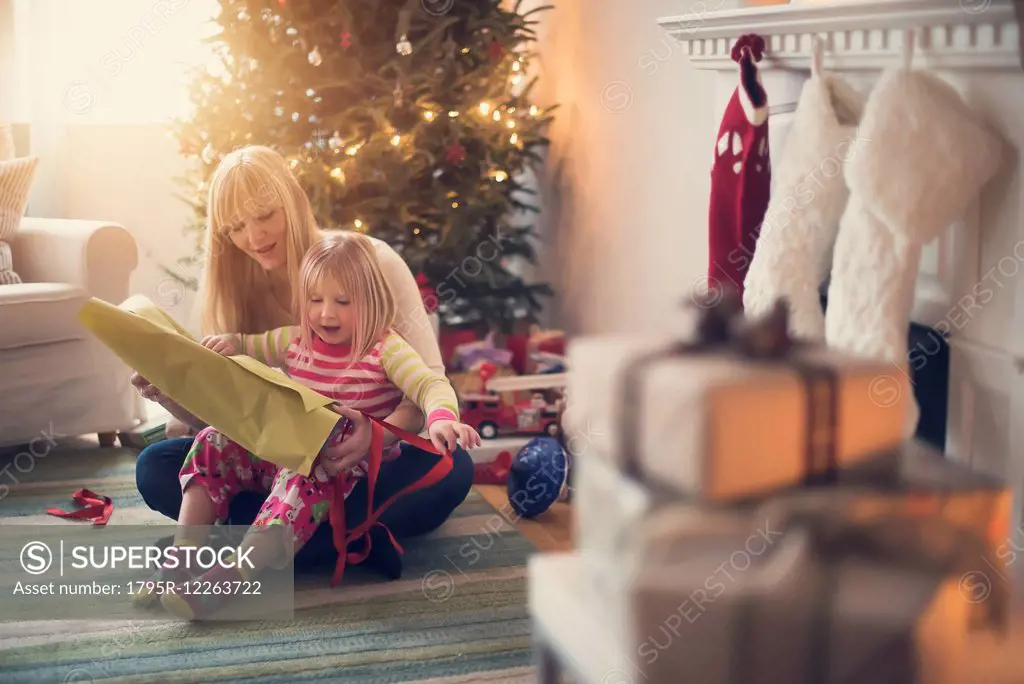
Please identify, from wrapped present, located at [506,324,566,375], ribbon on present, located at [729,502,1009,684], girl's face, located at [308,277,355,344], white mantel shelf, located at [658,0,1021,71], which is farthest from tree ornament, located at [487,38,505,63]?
ribbon on present, located at [729,502,1009,684]

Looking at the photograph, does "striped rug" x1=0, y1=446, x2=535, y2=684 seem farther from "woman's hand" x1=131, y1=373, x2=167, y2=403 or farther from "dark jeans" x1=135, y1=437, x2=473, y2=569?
"woman's hand" x1=131, y1=373, x2=167, y2=403

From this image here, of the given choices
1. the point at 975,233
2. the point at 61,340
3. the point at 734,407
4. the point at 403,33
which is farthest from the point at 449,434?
the point at 61,340

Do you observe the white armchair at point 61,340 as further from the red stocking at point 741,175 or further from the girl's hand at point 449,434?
the red stocking at point 741,175

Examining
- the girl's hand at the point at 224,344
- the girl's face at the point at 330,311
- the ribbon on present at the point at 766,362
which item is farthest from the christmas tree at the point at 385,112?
the ribbon on present at the point at 766,362

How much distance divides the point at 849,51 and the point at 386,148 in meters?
1.45

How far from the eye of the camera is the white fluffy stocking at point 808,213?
155 centimetres

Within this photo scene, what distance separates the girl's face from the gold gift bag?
0.22 metres

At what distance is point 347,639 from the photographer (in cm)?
172

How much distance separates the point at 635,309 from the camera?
9.29ft

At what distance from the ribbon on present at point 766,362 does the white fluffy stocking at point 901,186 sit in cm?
49

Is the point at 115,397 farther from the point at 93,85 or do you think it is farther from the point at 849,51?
the point at 849,51

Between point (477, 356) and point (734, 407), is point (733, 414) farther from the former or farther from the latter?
point (477, 356)

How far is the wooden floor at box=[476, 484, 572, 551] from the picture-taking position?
2178 millimetres

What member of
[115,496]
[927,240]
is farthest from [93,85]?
[927,240]
